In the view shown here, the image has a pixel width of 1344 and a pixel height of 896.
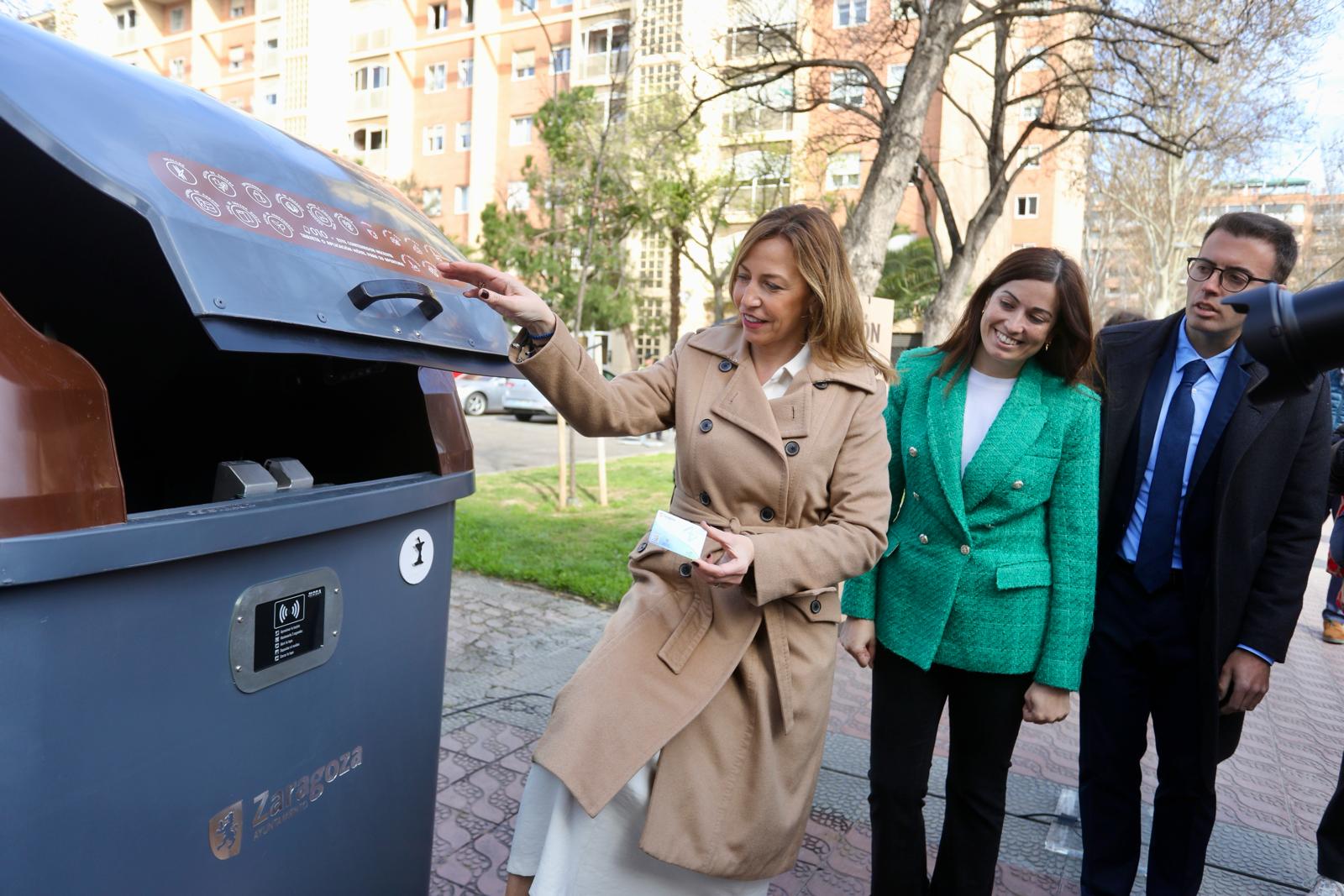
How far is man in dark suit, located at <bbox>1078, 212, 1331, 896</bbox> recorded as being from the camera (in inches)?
87.3

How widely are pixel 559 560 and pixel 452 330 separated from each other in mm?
5023

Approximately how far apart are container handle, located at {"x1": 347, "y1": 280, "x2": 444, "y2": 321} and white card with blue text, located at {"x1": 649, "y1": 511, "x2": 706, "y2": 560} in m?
0.54

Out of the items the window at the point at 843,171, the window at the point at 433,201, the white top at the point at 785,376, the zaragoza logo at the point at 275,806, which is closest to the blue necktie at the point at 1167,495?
the white top at the point at 785,376

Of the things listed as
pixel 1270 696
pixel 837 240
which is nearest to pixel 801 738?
pixel 837 240

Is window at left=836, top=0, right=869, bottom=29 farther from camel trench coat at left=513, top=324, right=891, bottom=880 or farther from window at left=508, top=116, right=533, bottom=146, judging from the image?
camel trench coat at left=513, top=324, right=891, bottom=880

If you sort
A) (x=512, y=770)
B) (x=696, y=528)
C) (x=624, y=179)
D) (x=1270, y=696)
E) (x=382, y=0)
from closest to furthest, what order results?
(x=696, y=528) < (x=512, y=770) < (x=1270, y=696) < (x=624, y=179) < (x=382, y=0)

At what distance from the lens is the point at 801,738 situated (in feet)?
6.12

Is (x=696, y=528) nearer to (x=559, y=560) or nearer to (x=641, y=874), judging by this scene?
(x=641, y=874)

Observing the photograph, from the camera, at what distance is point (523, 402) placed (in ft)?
71.2

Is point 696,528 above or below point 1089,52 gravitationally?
below

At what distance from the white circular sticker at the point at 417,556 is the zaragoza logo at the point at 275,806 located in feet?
1.07

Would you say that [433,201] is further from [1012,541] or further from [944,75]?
[1012,541]

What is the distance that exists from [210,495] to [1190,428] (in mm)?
2389

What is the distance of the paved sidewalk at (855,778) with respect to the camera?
2.85m
